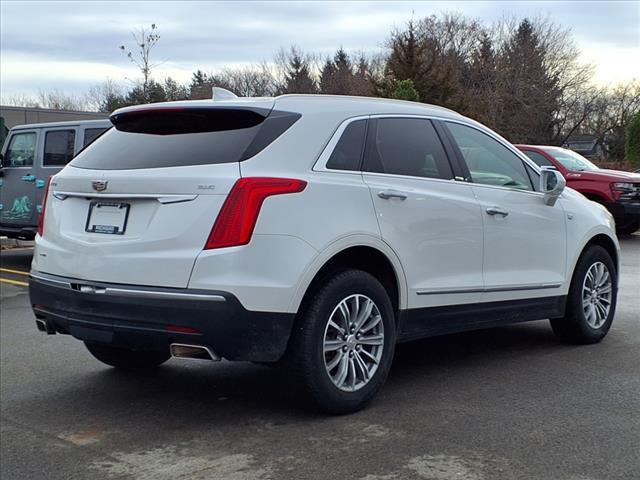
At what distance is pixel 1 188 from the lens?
512 inches

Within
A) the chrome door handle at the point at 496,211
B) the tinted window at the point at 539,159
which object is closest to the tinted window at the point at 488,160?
the chrome door handle at the point at 496,211

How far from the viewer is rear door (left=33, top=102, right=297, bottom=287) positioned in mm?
4273

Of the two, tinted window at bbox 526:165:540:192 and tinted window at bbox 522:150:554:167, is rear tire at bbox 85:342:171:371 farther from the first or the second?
tinted window at bbox 522:150:554:167

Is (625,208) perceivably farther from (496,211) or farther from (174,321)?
(174,321)

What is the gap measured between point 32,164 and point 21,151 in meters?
0.44

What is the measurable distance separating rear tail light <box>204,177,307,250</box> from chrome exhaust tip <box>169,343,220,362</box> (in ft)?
1.70

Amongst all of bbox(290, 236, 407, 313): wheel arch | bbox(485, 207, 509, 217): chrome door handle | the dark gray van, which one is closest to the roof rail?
bbox(290, 236, 407, 313): wheel arch

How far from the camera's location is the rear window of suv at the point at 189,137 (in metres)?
4.50

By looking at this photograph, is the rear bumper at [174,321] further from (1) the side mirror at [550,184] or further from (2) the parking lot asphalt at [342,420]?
(1) the side mirror at [550,184]

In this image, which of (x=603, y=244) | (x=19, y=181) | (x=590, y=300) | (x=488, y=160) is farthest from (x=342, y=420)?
(x=19, y=181)

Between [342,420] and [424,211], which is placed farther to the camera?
[424,211]

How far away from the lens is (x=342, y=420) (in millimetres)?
4602

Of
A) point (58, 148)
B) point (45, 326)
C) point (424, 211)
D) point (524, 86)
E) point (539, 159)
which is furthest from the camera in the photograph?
point (524, 86)

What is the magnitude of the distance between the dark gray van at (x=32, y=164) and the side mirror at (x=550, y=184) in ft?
25.1
